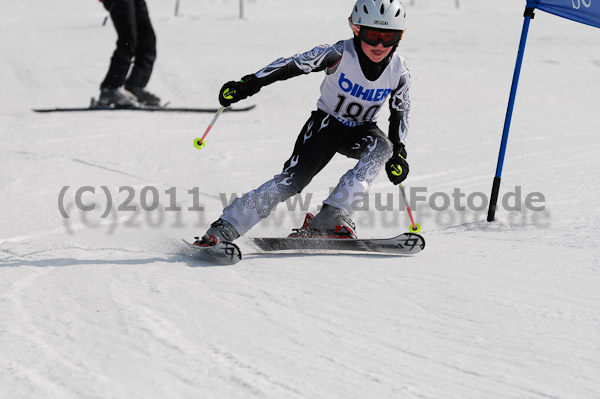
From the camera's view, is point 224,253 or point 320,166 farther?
point 320,166

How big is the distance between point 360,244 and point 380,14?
1.37m

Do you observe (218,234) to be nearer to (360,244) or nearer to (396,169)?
(360,244)

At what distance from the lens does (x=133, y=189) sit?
683 centimetres

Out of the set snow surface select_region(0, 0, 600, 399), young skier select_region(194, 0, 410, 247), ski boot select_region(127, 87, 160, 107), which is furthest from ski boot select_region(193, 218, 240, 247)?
ski boot select_region(127, 87, 160, 107)

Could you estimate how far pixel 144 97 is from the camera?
1055 cm

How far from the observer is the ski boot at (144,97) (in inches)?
415

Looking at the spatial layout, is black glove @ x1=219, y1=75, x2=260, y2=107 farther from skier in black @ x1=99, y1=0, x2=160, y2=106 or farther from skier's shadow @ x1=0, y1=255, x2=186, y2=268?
skier in black @ x1=99, y1=0, x2=160, y2=106

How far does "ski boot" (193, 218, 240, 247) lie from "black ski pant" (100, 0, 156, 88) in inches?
238

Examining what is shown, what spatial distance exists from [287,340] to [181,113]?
7.38m

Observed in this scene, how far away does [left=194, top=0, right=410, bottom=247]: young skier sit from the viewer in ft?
15.4

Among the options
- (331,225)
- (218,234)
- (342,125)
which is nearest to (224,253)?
(218,234)

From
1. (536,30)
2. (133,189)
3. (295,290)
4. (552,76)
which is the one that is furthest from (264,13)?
(295,290)

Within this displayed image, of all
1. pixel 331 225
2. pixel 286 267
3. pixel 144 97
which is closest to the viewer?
pixel 286 267

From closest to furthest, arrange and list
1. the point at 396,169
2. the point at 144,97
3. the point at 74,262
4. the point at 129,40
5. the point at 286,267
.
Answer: the point at 286,267
the point at 74,262
the point at 396,169
the point at 129,40
the point at 144,97
